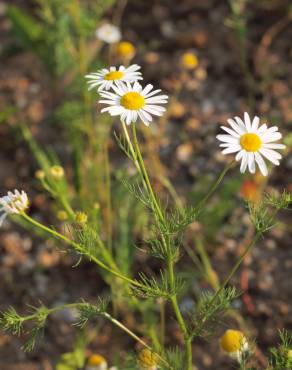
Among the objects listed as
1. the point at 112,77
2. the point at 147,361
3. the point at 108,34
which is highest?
the point at 108,34

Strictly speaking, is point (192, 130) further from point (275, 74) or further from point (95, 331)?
point (95, 331)

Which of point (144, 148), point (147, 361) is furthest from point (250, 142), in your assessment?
point (144, 148)

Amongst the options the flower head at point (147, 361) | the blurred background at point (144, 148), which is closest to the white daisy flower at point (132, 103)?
the blurred background at point (144, 148)

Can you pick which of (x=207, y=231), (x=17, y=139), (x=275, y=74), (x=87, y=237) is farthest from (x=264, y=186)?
(x=87, y=237)

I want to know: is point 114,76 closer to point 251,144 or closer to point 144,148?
point 251,144

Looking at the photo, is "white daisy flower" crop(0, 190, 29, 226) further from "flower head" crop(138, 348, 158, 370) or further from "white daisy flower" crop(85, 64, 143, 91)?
"flower head" crop(138, 348, 158, 370)

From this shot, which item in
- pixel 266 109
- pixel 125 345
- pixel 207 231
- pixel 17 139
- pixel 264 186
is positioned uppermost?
pixel 266 109
